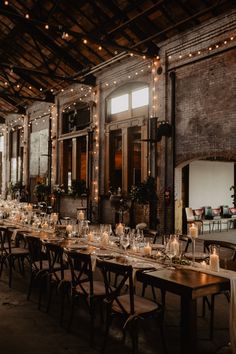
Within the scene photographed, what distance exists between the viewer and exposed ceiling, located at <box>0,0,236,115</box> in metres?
9.06

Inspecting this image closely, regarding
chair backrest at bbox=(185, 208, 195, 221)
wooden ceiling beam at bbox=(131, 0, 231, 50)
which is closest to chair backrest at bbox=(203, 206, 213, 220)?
chair backrest at bbox=(185, 208, 195, 221)

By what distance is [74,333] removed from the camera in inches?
149

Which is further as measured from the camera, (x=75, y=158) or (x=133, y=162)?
(x=75, y=158)

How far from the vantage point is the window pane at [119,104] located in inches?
487

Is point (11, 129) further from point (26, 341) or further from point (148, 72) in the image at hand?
point (26, 341)

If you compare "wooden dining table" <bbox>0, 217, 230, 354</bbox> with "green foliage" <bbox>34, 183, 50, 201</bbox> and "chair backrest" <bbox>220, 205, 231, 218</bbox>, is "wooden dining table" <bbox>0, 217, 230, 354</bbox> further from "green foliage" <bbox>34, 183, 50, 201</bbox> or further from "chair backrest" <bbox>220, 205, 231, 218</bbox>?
"green foliage" <bbox>34, 183, 50, 201</bbox>

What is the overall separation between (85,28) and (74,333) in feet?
32.5

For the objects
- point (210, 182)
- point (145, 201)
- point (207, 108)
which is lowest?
point (145, 201)

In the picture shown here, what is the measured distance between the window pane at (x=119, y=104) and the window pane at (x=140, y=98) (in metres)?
0.36

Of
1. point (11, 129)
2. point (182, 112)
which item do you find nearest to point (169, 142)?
point (182, 112)

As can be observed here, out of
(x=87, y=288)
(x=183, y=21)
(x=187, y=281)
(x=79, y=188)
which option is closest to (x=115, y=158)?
(x=79, y=188)

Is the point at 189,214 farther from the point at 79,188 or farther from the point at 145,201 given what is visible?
the point at 79,188

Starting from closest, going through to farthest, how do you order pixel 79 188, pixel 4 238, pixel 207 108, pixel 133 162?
pixel 4 238 < pixel 207 108 < pixel 133 162 < pixel 79 188

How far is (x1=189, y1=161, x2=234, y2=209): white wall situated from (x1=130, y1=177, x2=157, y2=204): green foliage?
7.49ft
